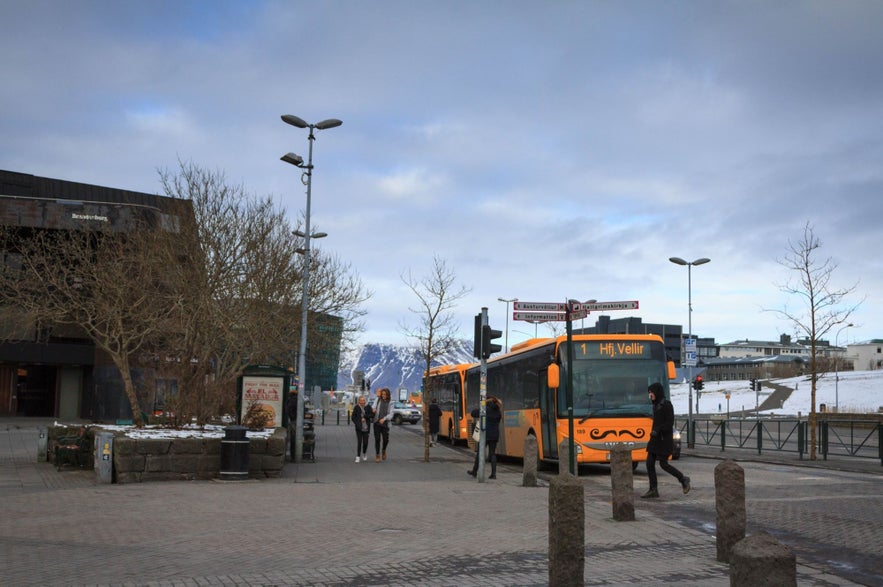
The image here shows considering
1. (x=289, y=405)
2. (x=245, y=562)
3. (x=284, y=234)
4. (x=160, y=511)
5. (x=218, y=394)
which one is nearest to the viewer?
(x=245, y=562)

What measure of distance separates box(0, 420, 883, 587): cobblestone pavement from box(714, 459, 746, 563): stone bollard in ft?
1.00

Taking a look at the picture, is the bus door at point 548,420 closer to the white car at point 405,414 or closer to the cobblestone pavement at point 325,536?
the cobblestone pavement at point 325,536

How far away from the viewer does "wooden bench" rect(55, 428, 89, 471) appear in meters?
17.7

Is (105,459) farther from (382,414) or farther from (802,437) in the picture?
(802,437)

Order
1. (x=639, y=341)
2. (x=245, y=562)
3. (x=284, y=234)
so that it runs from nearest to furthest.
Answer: (x=245, y=562)
(x=639, y=341)
(x=284, y=234)

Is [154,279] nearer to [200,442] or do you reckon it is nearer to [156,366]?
[156,366]

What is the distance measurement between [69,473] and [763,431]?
20475mm

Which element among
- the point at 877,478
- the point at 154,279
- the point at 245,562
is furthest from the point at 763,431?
the point at 245,562

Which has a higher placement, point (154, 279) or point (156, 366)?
point (154, 279)

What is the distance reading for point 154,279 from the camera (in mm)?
27594

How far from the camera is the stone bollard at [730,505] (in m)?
8.05

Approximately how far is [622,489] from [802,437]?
16734 millimetres

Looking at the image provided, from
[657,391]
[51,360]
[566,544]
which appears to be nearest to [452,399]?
[657,391]

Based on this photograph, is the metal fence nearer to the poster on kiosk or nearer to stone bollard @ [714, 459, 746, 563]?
the poster on kiosk
